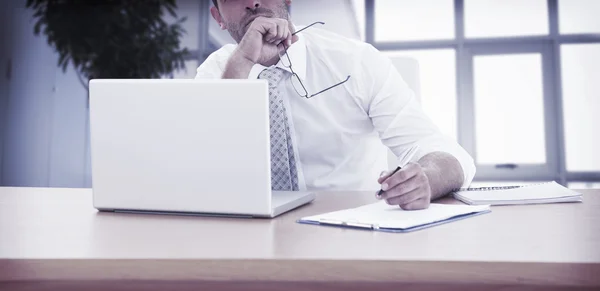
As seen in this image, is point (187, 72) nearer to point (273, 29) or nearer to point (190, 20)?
point (190, 20)

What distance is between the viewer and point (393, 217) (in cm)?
76

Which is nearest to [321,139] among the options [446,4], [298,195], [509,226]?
[298,195]

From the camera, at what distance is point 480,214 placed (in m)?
0.80

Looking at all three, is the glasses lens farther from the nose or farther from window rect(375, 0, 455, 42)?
window rect(375, 0, 455, 42)

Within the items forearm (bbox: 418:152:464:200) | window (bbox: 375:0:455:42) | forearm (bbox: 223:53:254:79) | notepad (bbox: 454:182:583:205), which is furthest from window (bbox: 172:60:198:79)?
notepad (bbox: 454:182:583:205)

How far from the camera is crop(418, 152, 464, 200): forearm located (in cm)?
100

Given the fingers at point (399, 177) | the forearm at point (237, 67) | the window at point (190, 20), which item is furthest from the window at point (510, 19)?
the fingers at point (399, 177)

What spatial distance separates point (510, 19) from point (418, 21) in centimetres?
82

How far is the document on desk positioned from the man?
526 mm

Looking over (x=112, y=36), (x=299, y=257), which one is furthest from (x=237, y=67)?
(x=112, y=36)

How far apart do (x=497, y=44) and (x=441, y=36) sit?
0.51 metres

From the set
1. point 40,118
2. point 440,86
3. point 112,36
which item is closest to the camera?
point 112,36

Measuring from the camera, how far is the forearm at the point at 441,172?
1000 millimetres

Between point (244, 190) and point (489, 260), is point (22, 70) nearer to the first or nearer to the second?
point (244, 190)
